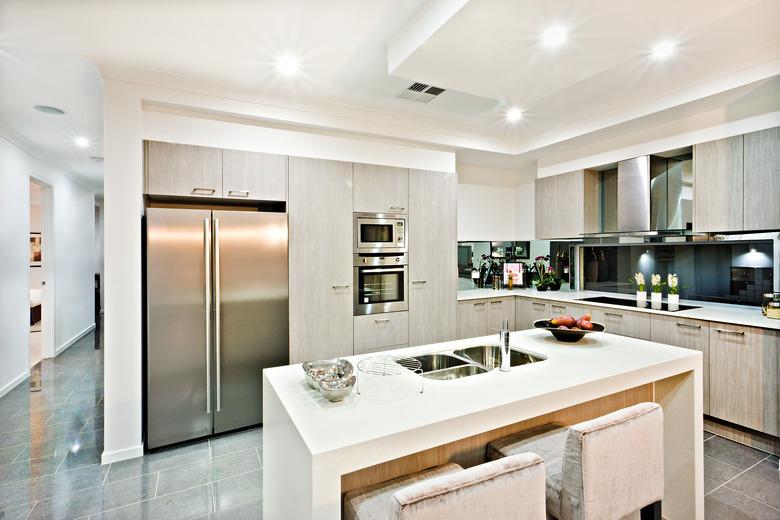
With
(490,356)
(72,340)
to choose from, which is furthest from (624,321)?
(72,340)

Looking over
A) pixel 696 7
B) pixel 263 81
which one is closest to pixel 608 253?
pixel 696 7

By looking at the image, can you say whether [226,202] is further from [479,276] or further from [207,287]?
[479,276]

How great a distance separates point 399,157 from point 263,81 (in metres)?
1.39

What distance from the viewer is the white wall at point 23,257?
3990 millimetres

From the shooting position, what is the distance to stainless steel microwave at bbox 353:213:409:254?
11.6 feet

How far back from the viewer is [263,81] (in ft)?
9.60

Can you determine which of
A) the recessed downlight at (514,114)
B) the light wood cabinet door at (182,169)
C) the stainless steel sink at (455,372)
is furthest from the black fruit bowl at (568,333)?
the light wood cabinet door at (182,169)

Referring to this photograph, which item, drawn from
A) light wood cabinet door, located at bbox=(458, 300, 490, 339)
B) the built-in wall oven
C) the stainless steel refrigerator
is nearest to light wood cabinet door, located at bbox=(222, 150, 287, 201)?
the stainless steel refrigerator

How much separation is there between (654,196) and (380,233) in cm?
257

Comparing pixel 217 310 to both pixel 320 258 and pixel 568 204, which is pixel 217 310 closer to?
pixel 320 258

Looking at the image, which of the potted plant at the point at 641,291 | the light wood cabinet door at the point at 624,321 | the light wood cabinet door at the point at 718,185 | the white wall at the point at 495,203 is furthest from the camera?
the white wall at the point at 495,203

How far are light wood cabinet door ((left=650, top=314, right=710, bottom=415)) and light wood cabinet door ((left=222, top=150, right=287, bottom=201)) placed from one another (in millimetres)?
3278

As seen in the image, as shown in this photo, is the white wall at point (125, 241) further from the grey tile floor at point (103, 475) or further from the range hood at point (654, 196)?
the range hood at point (654, 196)

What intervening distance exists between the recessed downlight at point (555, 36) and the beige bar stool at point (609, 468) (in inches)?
71.8
